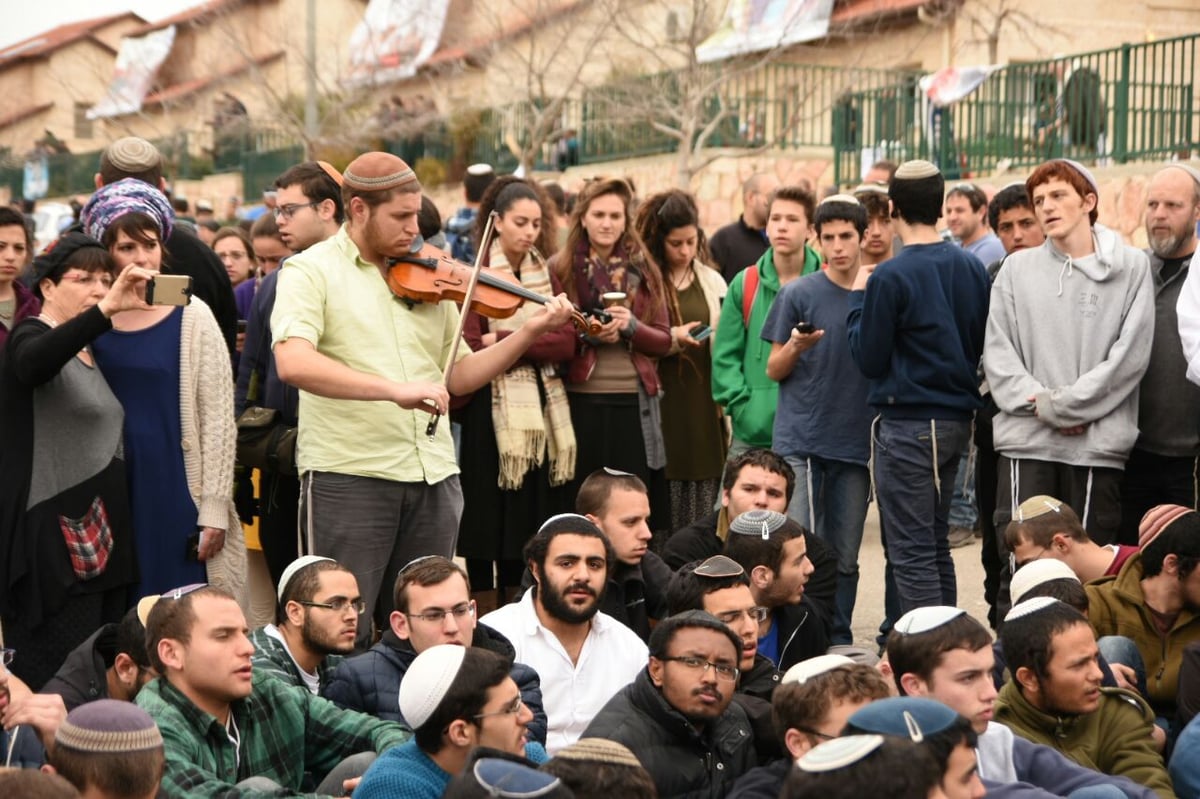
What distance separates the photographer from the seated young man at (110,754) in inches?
159

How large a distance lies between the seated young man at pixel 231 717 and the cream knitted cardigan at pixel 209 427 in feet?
3.40

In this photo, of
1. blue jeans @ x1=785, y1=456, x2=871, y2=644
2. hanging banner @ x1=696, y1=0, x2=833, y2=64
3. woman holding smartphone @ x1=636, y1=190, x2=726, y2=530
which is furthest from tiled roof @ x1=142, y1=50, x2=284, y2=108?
blue jeans @ x1=785, y1=456, x2=871, y2=644

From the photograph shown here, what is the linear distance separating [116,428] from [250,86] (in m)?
35.2

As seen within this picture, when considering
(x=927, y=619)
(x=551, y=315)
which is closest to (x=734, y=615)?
(x=927, y=619)

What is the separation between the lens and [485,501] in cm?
777

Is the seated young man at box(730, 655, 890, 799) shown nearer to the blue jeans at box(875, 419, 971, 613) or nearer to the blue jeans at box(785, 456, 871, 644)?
the blue jeans at box(875, 419, 971, 613)

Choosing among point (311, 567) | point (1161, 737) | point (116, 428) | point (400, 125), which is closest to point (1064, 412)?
point (1161, 737)

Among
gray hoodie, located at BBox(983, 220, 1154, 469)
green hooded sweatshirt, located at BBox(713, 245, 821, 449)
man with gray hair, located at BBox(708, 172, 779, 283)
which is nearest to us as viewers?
gray hoodie, located at BBox(983, 220, 1154, 469)

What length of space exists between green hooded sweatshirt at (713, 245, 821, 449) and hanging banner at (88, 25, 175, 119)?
38.0 meters

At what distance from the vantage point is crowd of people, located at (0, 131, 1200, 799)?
489cm

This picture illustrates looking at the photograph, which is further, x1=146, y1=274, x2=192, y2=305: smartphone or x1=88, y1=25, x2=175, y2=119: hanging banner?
x1=88, y1=25, x2=175, y2=119: hanging banner

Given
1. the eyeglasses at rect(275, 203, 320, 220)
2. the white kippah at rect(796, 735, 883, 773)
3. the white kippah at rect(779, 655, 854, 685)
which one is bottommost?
the white kippah at rect(779, 655, 854, 685)

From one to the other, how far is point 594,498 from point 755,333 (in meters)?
1.64

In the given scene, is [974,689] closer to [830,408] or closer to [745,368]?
[830,408]
